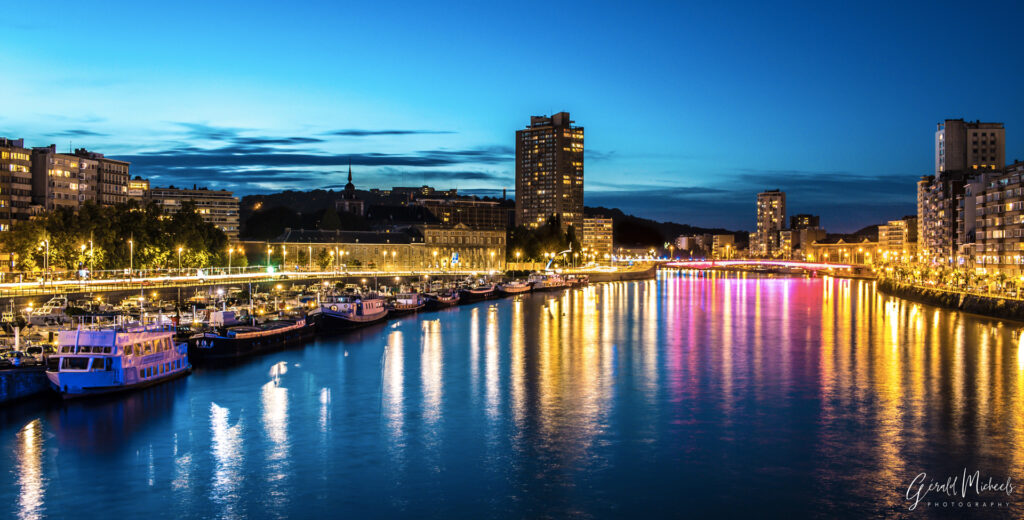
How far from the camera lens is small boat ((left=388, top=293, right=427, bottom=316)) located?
69331mm

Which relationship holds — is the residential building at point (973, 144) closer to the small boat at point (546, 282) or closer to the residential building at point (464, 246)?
the small boat at point (546, 282)

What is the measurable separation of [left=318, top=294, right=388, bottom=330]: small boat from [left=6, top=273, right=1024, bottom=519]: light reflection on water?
9.04 m

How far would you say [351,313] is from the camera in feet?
189

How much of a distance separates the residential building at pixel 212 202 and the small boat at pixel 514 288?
71.2 metres

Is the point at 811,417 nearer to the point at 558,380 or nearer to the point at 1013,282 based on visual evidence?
the point at 558,380

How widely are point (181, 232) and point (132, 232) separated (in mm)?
6884

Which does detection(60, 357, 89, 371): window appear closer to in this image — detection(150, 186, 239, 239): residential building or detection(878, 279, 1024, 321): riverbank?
detection(878, 279, 1024, 321): riverbank

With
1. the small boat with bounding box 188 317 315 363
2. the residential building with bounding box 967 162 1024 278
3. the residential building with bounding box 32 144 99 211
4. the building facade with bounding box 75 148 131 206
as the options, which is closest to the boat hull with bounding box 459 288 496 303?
the small boat with bounding box 188 317 315 363

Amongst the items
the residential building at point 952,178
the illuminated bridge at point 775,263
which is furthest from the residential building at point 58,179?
the illuminated bridge at point 775,263

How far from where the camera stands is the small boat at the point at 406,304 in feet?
227

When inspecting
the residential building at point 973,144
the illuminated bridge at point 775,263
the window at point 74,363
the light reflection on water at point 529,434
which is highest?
the residential building at point 973,144

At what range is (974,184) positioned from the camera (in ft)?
341

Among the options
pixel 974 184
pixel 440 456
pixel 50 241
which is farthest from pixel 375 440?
pixel 974 184

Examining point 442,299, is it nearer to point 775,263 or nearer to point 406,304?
point 406,304
